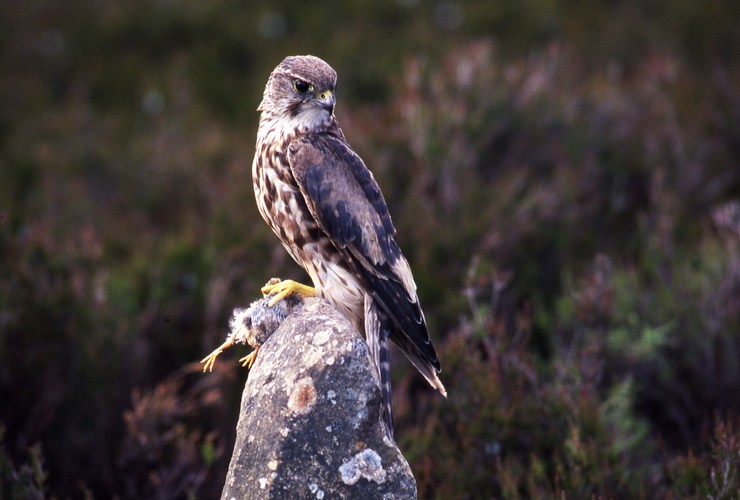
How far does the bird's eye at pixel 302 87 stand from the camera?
3293 millimetres

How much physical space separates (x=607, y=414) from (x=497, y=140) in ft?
10.8

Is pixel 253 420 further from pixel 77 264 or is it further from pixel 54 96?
pixel 54 96

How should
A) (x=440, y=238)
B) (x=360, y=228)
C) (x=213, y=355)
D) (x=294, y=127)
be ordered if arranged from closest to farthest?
(x=213, y=355) < (x=360, y=228) < (x=294, y=127) < (x=440, y=238)

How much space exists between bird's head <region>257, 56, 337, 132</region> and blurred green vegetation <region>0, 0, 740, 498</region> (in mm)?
1123

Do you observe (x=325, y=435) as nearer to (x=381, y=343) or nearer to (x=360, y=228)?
(x=381, y=343)

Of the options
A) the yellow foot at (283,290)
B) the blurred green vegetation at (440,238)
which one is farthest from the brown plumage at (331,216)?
the blurred green vegetation at (440,238)

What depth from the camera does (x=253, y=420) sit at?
8.80 ft

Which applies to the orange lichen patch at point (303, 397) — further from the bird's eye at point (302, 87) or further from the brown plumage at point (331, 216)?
the bird's eye at point (302, 87)

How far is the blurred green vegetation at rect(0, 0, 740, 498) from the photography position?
400cm

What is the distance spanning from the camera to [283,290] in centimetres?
295

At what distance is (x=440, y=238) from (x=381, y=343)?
8.93 ft

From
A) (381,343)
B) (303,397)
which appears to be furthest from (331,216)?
(303,397)

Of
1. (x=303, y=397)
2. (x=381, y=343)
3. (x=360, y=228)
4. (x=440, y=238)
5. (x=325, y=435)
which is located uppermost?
(x=440, y=238)

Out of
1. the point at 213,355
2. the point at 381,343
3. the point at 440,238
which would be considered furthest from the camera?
the point at 440,238
